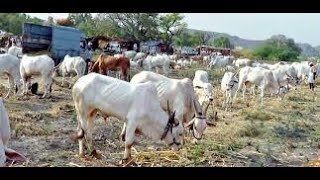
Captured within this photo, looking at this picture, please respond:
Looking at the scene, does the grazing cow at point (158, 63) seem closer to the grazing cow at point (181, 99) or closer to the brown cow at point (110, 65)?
the brown cow at point (110, 65)

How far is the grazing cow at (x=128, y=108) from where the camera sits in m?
4.94

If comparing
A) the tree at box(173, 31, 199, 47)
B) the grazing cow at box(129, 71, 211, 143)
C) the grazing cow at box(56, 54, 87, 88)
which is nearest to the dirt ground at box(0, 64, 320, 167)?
the grazing cow at box(129, 71, 211, 143)

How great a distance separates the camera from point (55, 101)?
9.47 m

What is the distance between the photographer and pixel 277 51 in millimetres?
37719

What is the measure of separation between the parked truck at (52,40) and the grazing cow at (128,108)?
8654 millimetres

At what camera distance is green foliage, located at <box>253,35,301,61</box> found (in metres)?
35.8

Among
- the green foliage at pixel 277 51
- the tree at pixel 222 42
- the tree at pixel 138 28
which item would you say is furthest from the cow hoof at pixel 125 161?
the tree at pixel 222 42

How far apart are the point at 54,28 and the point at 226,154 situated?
966cm

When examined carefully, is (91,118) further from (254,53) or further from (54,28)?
(254,53)

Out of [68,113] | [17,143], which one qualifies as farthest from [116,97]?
[68,113]

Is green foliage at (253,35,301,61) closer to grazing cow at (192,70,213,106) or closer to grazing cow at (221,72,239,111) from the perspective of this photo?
grazing cow at (221,72,239,111)

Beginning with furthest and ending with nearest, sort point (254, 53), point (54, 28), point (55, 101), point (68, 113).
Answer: point (254, 53)
point (54, 28)
point (55, 101)
point (68, 113)
